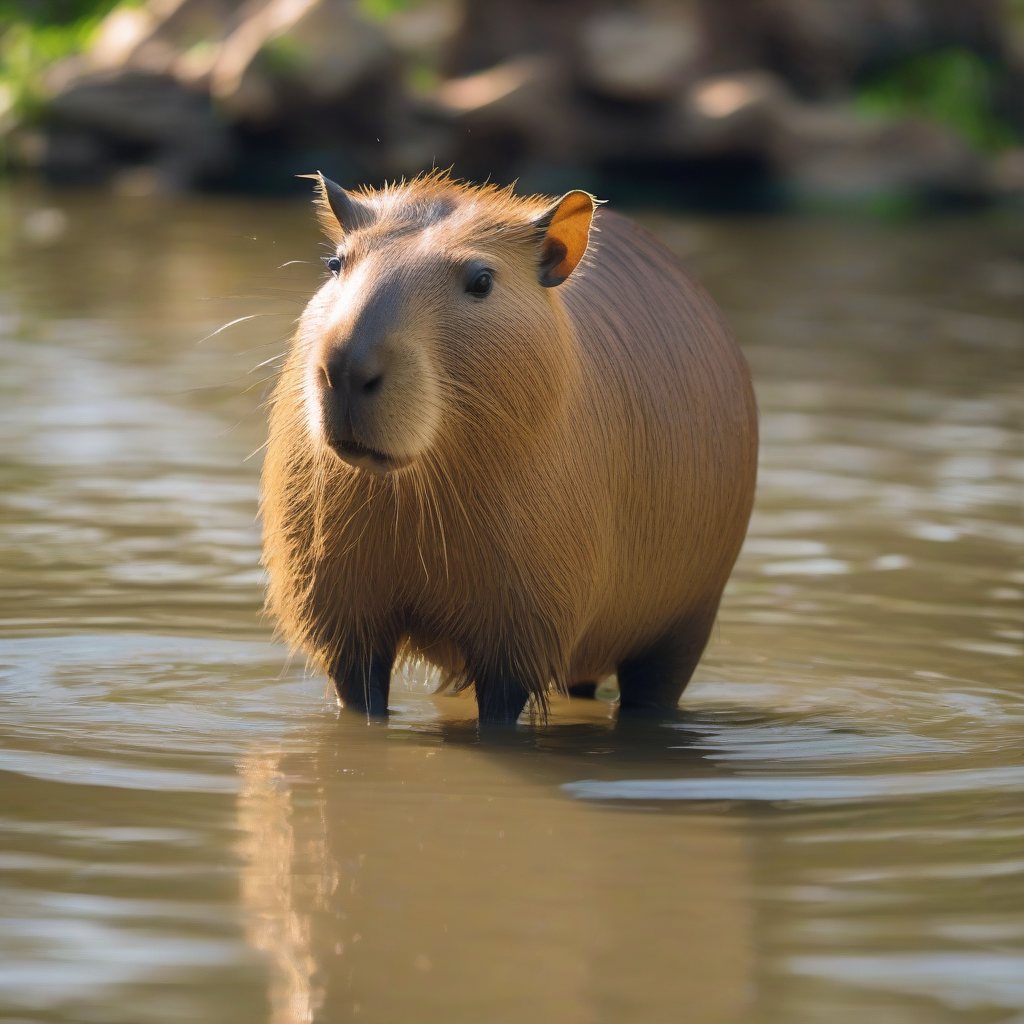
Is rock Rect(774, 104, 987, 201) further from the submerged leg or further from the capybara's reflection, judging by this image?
the capybara's reflection

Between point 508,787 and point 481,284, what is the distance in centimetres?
100

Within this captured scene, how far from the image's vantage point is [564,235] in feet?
12.7

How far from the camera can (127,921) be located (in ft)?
9.12

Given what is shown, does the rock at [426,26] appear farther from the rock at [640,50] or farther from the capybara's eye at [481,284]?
the capybara's eye at [481,284]

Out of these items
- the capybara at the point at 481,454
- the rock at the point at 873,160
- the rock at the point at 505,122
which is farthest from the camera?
the rock at the point at 873,160

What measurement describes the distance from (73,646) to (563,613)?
1.35 m

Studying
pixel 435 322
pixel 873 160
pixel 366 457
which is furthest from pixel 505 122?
pixel 366 457

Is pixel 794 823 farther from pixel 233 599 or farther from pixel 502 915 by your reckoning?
pixel 233 599

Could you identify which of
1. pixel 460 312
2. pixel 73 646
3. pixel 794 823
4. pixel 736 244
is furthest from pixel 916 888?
pixel 736 244

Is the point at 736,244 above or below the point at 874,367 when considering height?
above

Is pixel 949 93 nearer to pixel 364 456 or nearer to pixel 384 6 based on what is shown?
pixel 384 6

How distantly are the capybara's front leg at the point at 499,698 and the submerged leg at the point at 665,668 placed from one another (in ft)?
1.80

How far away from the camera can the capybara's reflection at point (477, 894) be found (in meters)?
2.57

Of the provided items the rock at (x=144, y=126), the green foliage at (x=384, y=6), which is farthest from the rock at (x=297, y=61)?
the green foliage at (x=384, y=6)
